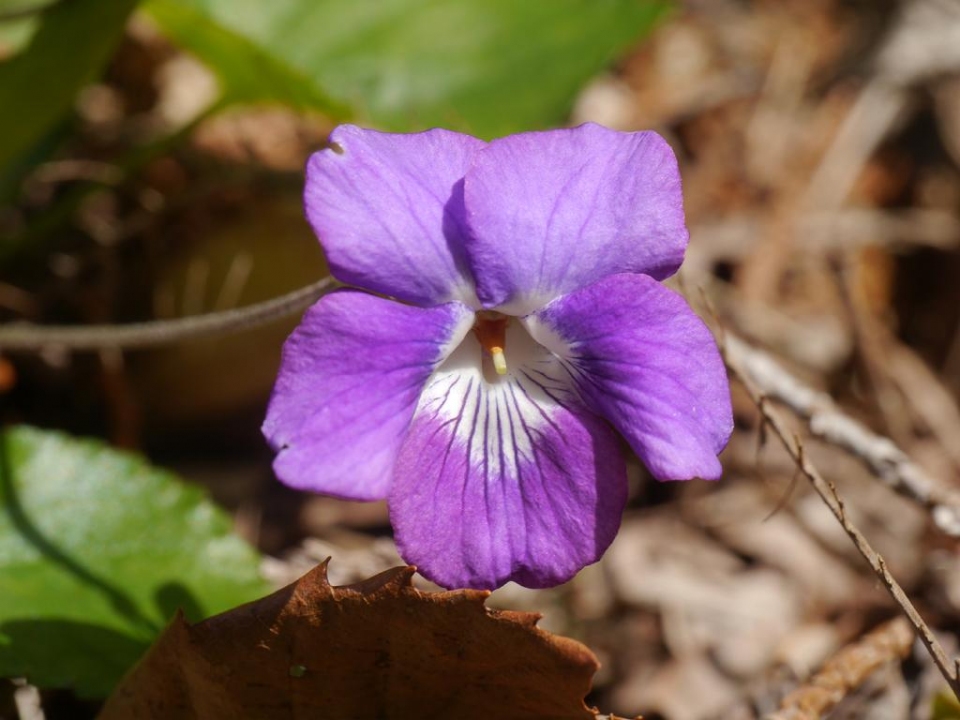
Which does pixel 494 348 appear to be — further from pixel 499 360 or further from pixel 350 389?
pixel 350 389

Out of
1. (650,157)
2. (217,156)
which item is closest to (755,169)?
(217,156)

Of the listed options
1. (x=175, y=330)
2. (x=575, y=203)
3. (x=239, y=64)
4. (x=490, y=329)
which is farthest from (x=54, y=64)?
(x=575, y=203)

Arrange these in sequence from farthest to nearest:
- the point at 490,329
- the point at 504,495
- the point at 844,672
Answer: the point at 844,672 → the point at 490,329 → the point at 504,495

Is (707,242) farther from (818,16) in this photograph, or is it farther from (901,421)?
(818,16)

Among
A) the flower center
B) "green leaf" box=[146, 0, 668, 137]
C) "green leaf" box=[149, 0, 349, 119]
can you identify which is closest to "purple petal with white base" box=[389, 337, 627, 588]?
the flower center

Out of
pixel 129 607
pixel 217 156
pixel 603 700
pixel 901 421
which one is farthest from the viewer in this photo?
pixel 217 156

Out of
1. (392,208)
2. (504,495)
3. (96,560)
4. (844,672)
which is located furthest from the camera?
(96,560)

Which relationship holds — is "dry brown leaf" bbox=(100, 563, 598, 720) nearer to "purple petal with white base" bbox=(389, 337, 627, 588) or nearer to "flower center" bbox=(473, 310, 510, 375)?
"purple petal with white base" bbox=(389, 337, 627, 588)

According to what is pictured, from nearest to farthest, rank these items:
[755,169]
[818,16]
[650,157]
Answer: [650,157]
[755,169]
[818,16]
